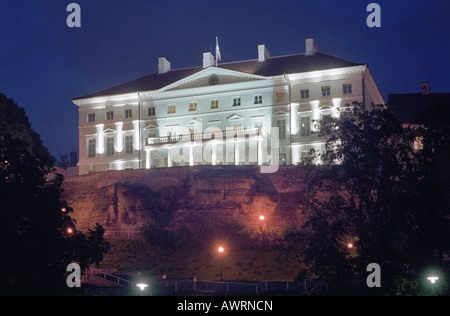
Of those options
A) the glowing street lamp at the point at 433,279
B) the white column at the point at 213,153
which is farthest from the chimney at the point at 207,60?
the glowing street lamp at the point at 433,279

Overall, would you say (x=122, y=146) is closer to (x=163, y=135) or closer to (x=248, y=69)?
(x=163, y=135)

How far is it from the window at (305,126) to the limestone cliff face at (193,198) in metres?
9.21

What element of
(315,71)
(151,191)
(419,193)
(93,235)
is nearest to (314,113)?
(315,71)

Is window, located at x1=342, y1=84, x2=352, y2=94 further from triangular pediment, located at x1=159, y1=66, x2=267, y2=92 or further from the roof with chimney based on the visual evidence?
triangular pediment, located at x1=159, y1=66, x2=267, y2=92

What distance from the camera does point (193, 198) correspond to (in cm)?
4394

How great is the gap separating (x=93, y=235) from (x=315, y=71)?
32.5 m

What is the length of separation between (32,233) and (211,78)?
35.1 metres

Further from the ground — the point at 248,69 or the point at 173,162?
the point at 248,69

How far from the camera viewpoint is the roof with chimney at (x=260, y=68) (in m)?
54.4

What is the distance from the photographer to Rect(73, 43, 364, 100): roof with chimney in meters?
54.4

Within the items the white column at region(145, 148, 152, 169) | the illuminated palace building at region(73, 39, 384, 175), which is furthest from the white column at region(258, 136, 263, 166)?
the white column at region(145, 148, 152, 169)

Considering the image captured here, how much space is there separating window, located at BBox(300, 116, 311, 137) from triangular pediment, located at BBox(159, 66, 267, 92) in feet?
16.4
